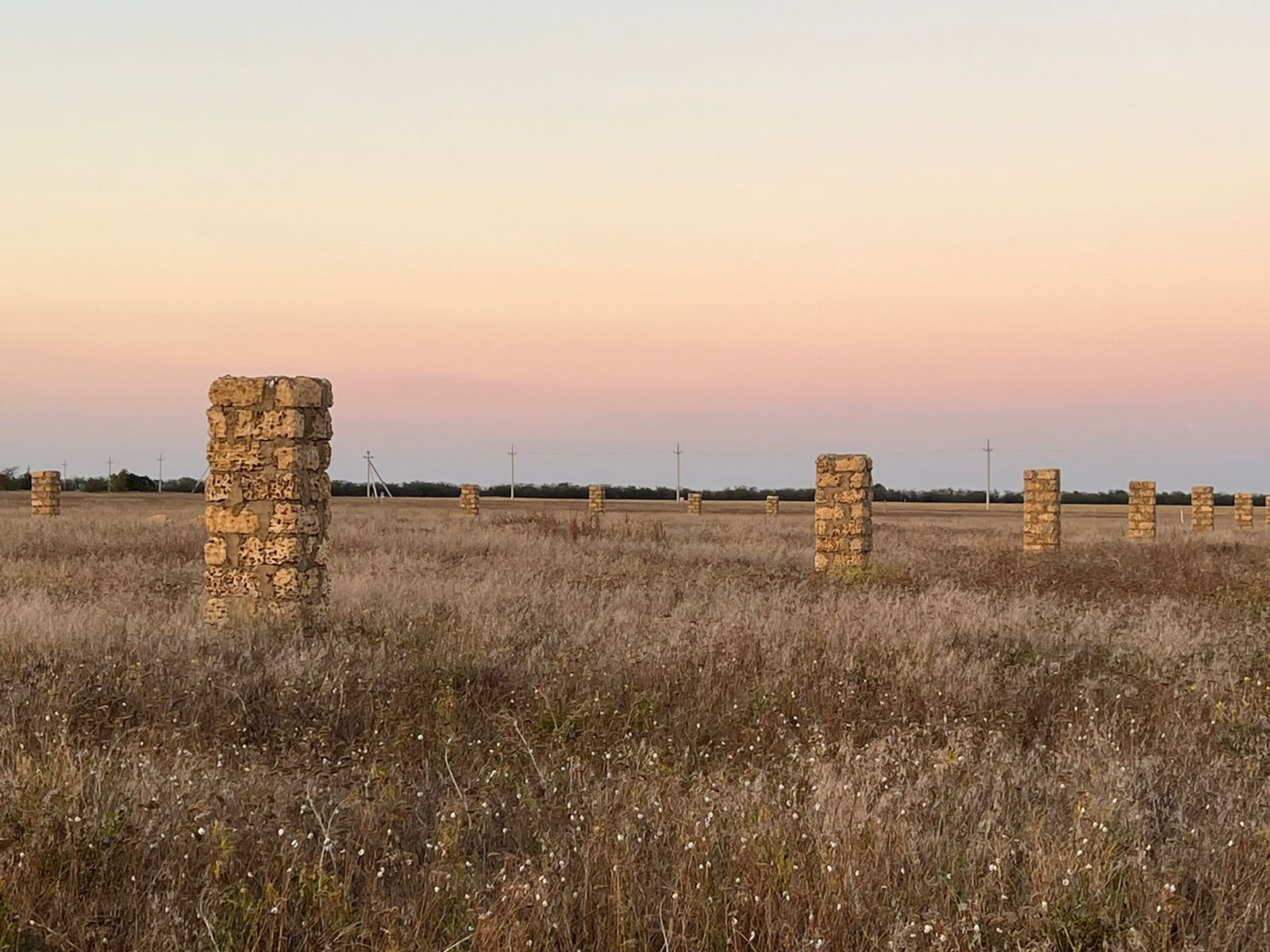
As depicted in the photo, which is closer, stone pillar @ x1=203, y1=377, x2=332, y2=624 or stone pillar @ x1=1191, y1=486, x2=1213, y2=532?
stone pillar @ x1=203, y1=377, x2=332, y2=624

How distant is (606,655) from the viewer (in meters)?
9.29

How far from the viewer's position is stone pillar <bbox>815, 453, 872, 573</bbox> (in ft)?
72.2

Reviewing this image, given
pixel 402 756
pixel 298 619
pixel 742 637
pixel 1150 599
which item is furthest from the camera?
pixel 1150 599

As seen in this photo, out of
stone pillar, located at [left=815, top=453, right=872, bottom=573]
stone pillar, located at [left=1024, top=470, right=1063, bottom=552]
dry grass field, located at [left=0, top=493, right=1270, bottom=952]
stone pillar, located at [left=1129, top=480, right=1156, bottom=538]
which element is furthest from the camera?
stone pillar, located at [left=1129, top=480, right=1156, bottom=538]

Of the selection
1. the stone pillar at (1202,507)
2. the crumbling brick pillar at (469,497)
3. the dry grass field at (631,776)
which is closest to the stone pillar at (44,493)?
the crumbling brick pillar at (469,497)

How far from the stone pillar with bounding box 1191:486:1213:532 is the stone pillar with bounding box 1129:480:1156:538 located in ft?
29.4

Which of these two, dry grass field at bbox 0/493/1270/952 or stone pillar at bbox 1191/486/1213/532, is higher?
stone pillar at bbox 1191/486/1213/532

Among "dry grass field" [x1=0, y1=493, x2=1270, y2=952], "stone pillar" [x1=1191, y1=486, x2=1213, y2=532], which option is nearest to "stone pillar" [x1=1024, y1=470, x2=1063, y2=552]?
"dry grass field" [x1=0, y1=493, x2=1270, y2=952]

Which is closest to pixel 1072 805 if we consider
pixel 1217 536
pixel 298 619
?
pixel 298 619

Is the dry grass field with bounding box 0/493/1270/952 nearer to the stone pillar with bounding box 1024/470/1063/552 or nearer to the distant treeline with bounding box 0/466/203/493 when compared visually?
the stone pillar with bounding box 1024/470/1063/552

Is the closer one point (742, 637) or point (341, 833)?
point (341, 833)

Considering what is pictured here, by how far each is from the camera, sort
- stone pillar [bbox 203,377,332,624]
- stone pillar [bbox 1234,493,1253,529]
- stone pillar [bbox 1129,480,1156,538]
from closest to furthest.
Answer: stone pillar [bbox 203,377,332,624]
stone pillar [bbox 1129,480,1156,538]
stone pillar [bbox 1234,493,1253,529]

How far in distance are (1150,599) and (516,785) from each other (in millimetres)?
12355

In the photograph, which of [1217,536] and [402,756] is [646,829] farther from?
[1217,536]
